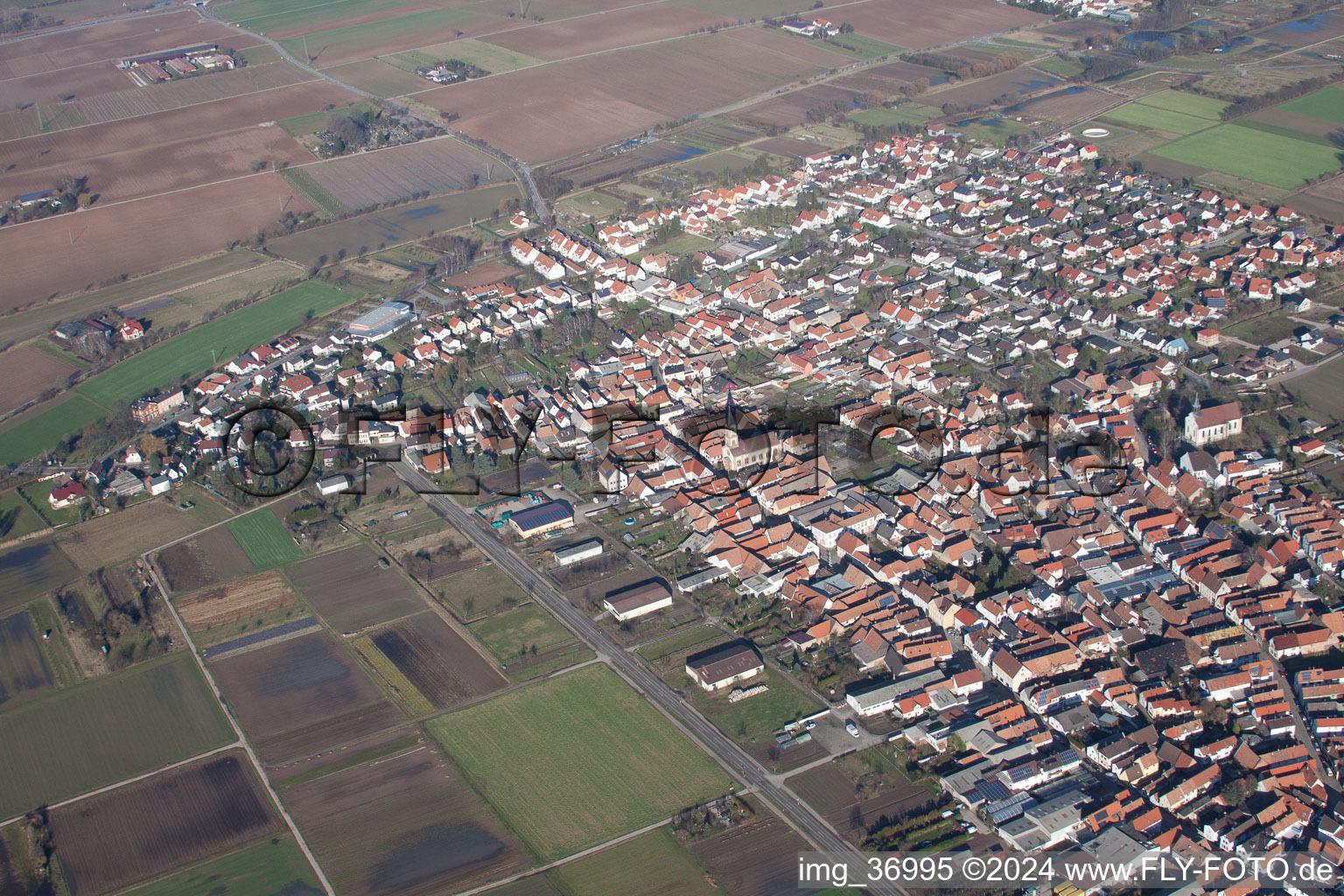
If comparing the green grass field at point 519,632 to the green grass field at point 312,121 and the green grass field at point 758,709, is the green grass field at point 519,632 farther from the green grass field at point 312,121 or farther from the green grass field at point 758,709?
the green grass field at point 312,121

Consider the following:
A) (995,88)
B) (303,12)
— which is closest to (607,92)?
(995,88)

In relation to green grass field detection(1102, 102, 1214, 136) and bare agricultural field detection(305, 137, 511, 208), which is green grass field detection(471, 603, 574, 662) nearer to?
bare agricultural field detection(305, 137, 511, 208)

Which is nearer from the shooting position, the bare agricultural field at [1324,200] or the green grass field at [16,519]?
the green grass field at [16,519]

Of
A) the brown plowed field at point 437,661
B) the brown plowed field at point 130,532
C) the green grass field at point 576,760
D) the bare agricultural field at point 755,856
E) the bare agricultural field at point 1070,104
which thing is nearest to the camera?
the bare agricultural field at point 755,856

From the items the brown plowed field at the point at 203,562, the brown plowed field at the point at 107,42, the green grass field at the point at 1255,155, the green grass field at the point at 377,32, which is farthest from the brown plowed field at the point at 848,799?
the brown plowed field at the point at 107,42

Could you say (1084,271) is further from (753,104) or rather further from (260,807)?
(260,807)

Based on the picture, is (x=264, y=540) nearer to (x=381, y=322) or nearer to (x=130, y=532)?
(x=130, y=532)

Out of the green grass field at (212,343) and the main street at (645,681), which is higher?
the green grass field at (212,343)
